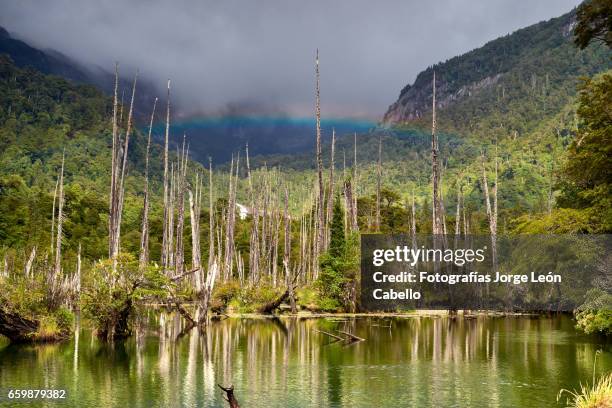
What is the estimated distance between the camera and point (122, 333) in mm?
30391

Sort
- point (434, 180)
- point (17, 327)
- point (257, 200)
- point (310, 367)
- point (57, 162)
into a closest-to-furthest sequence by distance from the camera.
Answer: point (310, 367), point (17, 327), point (434, 180), point (257, 200), point (57, 162)

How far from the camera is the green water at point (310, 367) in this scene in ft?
58.5

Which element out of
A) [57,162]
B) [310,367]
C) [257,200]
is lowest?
[310,367]

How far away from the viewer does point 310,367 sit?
2291cm

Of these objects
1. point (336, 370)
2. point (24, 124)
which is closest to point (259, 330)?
point (336, 370)

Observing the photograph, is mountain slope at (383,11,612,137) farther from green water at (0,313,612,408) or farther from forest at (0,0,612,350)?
green water at (0,313,612,408)

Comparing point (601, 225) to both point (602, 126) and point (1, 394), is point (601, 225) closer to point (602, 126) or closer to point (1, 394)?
point (602, 126)

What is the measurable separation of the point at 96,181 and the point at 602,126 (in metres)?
68.9

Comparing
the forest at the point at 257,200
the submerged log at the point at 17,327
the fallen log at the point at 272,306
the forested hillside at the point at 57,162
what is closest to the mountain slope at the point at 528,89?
the forest at the point at 257,200

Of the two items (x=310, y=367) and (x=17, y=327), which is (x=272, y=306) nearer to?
(x=17, y=327)

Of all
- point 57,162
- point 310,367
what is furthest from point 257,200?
point 57,162

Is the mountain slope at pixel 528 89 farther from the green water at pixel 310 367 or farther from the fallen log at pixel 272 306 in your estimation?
the green water at pixel 310 367

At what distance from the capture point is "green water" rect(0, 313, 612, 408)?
1783 centimetres

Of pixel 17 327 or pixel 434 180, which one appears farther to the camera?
pixel 434 180
